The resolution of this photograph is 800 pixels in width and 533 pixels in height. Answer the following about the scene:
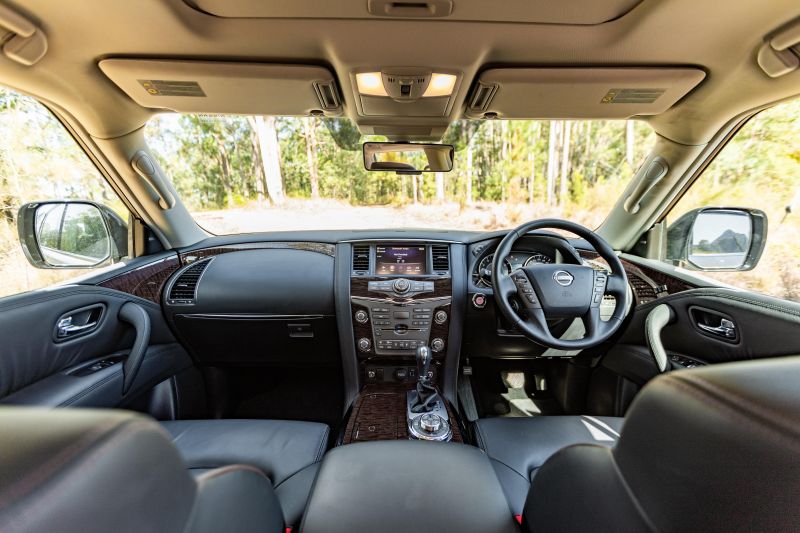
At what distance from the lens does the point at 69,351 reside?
1.82 m

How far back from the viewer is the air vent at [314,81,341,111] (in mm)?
1950

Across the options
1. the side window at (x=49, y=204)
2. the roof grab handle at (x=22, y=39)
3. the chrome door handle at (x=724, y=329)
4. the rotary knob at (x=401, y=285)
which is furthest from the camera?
the rotary knob at (x=401, y=285)

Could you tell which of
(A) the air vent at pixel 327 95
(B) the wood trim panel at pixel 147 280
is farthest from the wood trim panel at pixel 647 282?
(B) the wood trim panel at pixel 147 280

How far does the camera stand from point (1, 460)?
1.20ft

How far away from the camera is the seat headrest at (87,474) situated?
14.2 inches

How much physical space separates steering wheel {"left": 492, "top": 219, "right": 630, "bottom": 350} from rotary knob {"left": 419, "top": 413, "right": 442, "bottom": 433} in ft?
2.21

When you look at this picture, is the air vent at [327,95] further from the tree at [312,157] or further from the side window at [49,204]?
the side window at [49,204]

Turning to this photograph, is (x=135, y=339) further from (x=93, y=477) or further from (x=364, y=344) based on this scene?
(x=93, y=477)

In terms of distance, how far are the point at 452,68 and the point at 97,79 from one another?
5.74ft

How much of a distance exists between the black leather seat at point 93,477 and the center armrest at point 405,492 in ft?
1.44

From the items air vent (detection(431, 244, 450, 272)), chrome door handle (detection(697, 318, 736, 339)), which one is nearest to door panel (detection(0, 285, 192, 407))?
air vent (detection(431, 244, 450, 272))

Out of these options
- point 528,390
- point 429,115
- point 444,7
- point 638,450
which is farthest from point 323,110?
point 528,390

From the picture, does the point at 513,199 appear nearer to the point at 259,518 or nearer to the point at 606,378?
the point at 606,378

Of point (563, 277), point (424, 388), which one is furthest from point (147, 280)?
point (563, 277)
